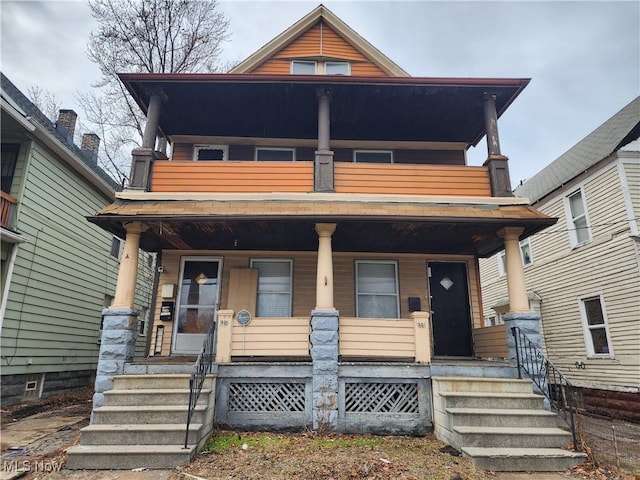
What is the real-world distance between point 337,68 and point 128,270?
7.40 meters

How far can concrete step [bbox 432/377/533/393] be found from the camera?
5.64 m

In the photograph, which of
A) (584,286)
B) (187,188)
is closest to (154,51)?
(187,188)

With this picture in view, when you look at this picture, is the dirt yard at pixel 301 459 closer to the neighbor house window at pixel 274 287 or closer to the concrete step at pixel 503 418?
the concrete step at pixel 503 418

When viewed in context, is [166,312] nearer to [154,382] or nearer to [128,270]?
[128,270]

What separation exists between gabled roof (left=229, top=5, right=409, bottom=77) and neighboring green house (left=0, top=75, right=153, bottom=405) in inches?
200

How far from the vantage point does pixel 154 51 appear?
14.7 metres

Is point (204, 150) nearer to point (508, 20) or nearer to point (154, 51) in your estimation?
point (154, 51)

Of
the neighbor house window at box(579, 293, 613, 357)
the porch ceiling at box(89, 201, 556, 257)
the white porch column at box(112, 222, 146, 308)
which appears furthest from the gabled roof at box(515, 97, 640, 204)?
the white porch column at box(112, 222, 146, 308)

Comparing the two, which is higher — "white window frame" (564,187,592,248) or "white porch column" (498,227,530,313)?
"white window frame" (564,187,592,248)

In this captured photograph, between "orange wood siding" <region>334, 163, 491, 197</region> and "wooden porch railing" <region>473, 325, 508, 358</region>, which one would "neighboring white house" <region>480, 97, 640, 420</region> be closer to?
"wooden porch railing" <region>473, 325, 508, 358</region>

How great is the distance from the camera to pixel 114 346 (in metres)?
6.02

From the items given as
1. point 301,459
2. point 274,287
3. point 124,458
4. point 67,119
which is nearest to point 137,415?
point 124,458

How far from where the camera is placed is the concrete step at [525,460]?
4.42m

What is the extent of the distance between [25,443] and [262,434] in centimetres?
332
